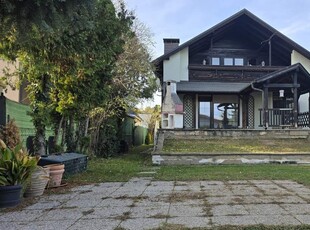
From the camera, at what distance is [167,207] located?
5.91 m

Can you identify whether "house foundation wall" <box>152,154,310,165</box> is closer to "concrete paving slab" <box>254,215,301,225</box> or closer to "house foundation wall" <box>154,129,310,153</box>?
"house foundation wall" <box>154,129,310,153</box>

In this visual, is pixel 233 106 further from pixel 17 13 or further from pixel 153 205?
pixel 17 13

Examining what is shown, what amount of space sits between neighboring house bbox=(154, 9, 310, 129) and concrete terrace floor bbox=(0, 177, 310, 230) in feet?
42.7

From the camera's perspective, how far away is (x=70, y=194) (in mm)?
7238

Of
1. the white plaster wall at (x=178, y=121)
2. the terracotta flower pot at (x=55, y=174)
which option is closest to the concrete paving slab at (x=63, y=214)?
the terracotta flower pot at (x=55, y=174)

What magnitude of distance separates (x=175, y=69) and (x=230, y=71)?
3461 millimetres

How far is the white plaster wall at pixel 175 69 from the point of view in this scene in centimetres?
2180

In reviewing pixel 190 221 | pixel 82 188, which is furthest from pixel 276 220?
pixel 82 188

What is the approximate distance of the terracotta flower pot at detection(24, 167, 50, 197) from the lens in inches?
274

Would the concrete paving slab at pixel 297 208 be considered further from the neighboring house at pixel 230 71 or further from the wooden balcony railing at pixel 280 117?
the neighboring house at pixel 230 71

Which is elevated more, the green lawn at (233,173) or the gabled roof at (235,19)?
the gabled roof at (235,19)

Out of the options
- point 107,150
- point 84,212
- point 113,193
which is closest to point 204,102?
point 107,150

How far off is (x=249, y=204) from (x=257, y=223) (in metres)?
1.23

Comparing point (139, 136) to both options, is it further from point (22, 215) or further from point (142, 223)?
point (142, 223)
